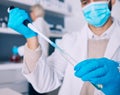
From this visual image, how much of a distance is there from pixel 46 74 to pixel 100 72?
39 centimetres

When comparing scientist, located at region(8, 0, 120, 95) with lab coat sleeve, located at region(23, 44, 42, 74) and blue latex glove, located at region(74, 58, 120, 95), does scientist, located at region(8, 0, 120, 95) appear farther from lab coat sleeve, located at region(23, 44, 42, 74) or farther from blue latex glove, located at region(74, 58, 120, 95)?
blue latex glove, located at region(74, 58, 120, 95)

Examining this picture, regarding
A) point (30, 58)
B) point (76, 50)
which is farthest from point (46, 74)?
point (76, 50)

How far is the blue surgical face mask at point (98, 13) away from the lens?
1.03 metres

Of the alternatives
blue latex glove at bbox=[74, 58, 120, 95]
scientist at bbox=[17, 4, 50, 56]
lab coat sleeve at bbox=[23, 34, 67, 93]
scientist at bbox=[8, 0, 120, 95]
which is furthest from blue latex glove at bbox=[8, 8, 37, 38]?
scientist at bbox=[17, 4, 50, 56]

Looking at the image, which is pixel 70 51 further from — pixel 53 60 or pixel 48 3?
pixel 48 3

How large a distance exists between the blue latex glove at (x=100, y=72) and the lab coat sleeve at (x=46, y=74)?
321 millimetres

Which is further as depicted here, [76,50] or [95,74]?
[76,50]

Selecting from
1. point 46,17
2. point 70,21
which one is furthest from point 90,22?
point 70,21

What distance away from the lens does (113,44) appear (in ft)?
3.28

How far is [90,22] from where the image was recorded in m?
1.04

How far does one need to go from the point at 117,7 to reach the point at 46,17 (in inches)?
30.5

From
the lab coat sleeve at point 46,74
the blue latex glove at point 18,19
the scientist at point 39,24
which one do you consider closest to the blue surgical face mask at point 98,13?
the lab coat sleeve at point 46,74

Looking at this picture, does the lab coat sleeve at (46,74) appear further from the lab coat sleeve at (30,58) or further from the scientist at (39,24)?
the scientist at (39,24)

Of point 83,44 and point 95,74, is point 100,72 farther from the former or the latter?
point 83,44
